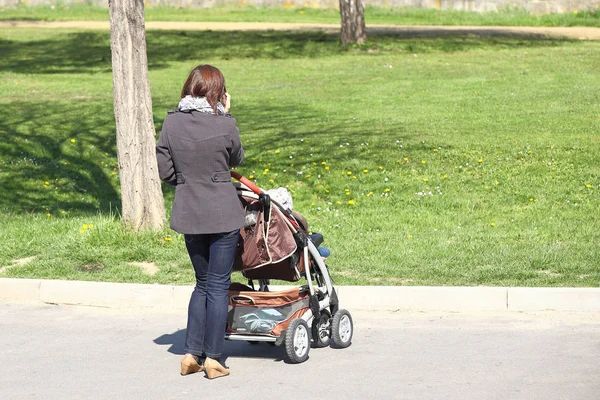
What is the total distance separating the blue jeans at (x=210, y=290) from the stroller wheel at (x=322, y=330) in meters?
0.74

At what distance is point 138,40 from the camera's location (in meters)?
9.38

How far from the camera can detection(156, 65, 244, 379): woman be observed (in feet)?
19.2

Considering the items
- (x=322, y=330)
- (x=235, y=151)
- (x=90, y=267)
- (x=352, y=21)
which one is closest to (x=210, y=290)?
(x=235, y=151)

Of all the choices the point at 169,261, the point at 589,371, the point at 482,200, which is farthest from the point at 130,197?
the point at 589,371

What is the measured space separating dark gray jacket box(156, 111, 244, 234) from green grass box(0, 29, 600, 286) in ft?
8.23

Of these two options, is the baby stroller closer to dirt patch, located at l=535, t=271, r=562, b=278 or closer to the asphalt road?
the asphalt road

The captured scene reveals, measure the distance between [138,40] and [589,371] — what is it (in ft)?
17.3

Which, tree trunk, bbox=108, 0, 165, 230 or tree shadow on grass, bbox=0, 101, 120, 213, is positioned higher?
tree trunk, bbox=108, 0, 165, 230

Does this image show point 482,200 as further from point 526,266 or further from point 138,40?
point 138,40

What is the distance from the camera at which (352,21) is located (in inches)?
1025

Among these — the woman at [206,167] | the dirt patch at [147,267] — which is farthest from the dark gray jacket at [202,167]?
the dirt patch at [147,267]

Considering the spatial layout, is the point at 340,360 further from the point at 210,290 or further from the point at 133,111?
the point at 133,111

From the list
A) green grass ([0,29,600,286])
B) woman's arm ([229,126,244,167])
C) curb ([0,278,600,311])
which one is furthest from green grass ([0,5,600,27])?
woman's arm ([229,126,244,167])

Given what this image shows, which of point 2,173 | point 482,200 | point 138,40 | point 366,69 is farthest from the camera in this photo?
point 366,69
